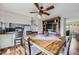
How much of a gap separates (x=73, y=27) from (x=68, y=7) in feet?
1.18

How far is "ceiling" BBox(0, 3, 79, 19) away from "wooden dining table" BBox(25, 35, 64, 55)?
0.39m

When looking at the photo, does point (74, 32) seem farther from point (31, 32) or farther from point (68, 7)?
point (31, 32)

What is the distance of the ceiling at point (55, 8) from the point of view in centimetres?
256

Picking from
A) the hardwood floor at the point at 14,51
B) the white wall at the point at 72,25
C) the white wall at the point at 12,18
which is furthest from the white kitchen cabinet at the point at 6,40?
the white wall at the point at 72,25

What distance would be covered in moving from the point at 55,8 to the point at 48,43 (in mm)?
624

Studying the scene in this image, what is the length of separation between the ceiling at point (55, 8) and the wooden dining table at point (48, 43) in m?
0.39

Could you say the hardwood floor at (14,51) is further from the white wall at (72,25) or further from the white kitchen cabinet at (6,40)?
the white wall at (72,25)

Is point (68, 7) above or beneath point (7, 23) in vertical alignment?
above

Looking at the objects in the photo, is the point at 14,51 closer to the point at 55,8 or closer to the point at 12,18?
the point at 12,18

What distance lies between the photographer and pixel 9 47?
2594 millimetres

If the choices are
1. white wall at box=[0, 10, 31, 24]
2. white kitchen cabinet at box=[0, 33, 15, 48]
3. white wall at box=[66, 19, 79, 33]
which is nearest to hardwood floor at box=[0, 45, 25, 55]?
white kitchen cabinet at box=[0, 33, 15, 48]

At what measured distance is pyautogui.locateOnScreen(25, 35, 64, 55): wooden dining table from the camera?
8.53 ft
